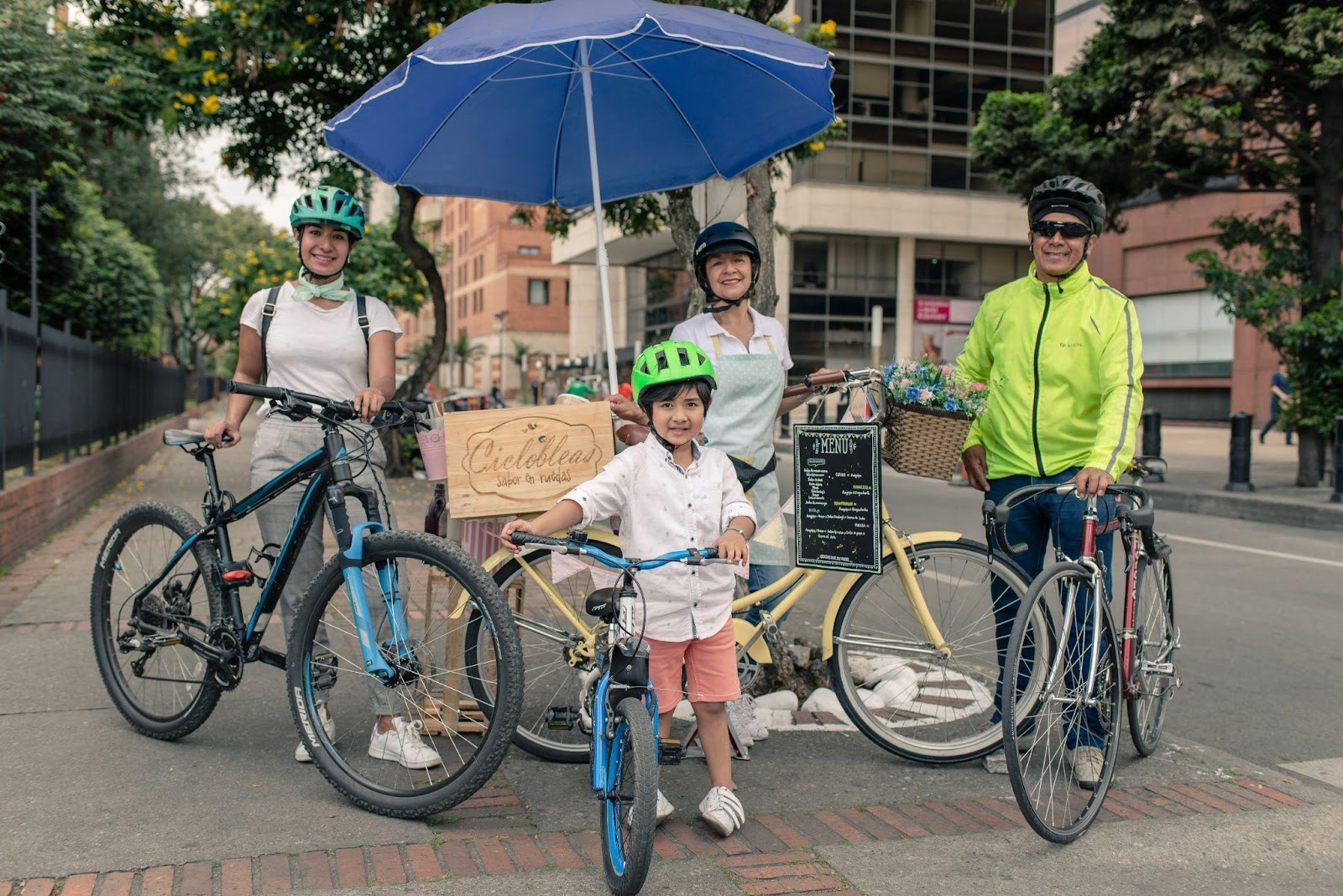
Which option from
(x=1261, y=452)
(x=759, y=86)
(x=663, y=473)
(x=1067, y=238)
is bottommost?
(x=1261, y=452)

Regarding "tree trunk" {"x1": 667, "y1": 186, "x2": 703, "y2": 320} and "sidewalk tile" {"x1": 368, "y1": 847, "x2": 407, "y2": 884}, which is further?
"tree trunk" {"x1": 667, "y1": 186, "x2": 703, "y2": 320}

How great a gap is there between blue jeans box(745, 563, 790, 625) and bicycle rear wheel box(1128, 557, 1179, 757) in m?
1.26

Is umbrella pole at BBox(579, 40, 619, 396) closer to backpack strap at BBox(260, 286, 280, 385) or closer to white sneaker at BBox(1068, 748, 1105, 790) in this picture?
backpack strap at BBox(260, 286, 280, 385)

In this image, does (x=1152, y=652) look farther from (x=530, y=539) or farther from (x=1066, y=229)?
(x=530, y=539)

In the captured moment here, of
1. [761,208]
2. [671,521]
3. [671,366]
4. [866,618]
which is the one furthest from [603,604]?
[761,208]

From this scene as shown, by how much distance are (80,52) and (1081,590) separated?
11563mm

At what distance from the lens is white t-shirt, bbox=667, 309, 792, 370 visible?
4.33 metres

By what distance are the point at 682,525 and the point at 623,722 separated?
69cm

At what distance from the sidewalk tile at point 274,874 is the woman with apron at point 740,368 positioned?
1.76m

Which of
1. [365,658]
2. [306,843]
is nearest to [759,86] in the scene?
[365,658]

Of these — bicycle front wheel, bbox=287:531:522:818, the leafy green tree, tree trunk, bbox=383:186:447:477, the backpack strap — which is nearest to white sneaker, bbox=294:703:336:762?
bicycle front wheel, bbox=287:531:522:818

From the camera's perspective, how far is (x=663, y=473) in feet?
11.9

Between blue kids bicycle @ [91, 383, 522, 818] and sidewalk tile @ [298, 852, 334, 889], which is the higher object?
blue kids bicycle @ [91, 383, 522, 818]

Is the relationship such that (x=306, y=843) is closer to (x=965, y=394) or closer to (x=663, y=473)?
(x=663, y=473)
